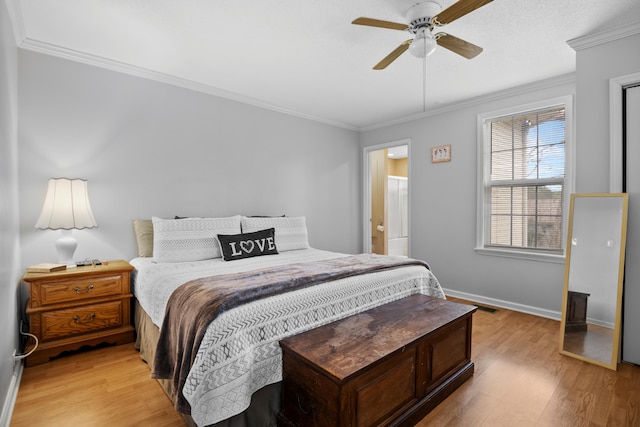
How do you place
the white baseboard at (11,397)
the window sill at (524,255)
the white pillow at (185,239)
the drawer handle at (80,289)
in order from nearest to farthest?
1. the white baseboard at (11,397)
2. the drawer handle at (80,289)
3. the white pillow at (185,239)
4. the window sill at (524,255)

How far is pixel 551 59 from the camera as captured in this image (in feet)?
9.26

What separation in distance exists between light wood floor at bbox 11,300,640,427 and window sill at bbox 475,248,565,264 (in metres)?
1.02

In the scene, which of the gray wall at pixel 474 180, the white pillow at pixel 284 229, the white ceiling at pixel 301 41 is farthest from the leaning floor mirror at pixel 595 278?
the white pillow at pixel 284 229

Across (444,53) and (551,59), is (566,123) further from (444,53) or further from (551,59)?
(444,53)

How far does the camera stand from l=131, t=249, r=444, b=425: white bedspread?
142 cm

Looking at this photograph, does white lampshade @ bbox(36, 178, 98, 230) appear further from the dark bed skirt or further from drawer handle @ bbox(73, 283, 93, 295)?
the dark bed skirt

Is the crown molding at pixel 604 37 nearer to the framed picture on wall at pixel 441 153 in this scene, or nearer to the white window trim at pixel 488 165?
the white window trim at pixel 488 165

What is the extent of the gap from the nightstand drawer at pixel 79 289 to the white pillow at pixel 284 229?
1258mm

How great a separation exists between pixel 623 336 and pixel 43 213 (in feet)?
14.9

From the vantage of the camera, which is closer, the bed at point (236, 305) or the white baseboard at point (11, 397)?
the bed at point (236, 305)

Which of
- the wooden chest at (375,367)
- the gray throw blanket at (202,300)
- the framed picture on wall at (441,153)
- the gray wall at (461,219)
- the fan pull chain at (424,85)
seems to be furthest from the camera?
the framed picture on wall at (441,153)

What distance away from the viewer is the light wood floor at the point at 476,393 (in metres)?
1.75

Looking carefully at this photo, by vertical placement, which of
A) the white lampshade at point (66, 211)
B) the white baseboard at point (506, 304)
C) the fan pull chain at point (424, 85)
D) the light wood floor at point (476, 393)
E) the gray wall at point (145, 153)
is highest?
the fan pull chain at point (424, 85)

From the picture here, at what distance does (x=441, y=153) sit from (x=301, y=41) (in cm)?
248
